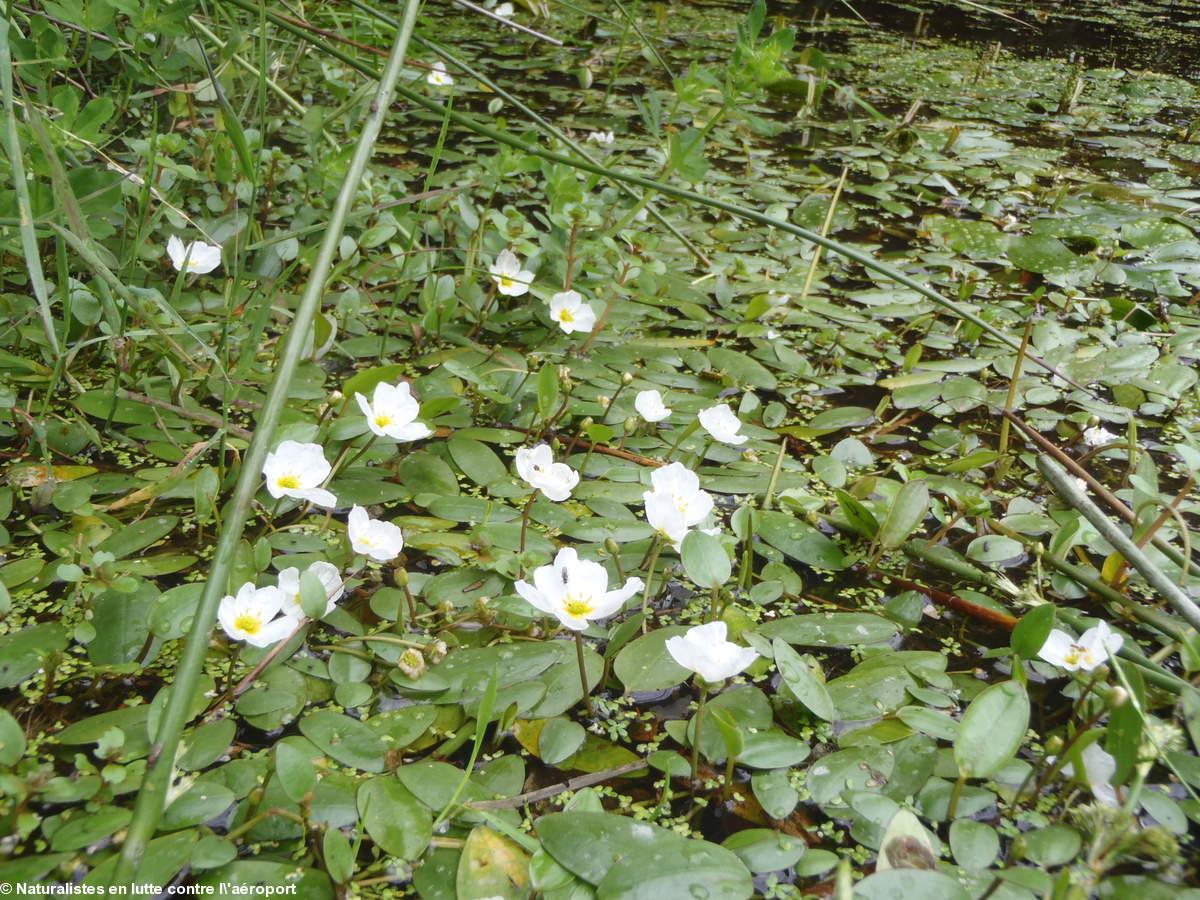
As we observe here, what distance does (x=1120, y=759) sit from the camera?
0.86 metres

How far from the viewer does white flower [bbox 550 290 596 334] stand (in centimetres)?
164

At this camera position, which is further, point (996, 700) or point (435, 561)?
point (435, 561)

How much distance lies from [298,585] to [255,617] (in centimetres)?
5

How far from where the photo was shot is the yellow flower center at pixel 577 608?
958mm

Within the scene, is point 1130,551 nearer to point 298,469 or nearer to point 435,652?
point 435,652

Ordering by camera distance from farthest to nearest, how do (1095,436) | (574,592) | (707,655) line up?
(1095,436) → (574,592) → (707,655)

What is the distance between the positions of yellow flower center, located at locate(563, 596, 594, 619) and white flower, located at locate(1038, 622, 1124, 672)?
49 centimetres

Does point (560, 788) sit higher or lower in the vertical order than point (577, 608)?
lower

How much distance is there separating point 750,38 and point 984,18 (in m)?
4.70

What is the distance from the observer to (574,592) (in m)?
0.98

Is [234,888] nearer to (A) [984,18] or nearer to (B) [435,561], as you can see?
(B) [435,561]

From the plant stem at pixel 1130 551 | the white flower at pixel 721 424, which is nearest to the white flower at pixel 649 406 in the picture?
the white flower at pixel 721 424

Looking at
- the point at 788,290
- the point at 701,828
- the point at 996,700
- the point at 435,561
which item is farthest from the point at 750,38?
the point at 701,828

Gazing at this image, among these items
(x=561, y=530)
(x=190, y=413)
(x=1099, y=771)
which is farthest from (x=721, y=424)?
(x=190, y=413)
